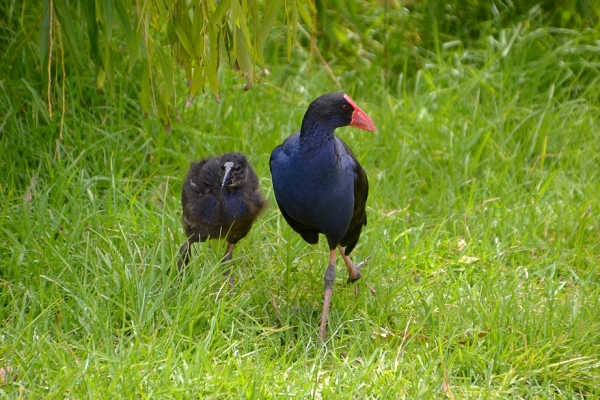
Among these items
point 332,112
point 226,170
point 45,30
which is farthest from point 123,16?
point 332,112

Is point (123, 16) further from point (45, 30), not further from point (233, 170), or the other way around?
point (233, 170)

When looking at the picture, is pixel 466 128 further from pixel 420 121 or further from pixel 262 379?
pixel 262 379

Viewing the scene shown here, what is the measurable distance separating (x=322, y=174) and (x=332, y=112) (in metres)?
0.29

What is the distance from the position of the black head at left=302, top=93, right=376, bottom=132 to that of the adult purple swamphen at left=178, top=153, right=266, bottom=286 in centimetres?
59

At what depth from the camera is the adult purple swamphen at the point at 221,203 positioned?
4.28 m

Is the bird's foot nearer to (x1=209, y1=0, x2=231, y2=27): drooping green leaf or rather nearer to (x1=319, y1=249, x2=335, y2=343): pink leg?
(x1=319, y1=249, x2=335, y2=343): pink leg

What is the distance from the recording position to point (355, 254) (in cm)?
467

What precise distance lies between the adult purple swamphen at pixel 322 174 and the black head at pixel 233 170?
0.33m

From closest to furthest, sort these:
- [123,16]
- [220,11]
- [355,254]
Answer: [220,11] → [123,16] → [355,254]

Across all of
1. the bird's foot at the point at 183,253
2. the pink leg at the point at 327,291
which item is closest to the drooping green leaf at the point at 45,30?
the bird's foot at the point at 183,253

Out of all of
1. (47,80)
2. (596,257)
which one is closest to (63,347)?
(47,80)

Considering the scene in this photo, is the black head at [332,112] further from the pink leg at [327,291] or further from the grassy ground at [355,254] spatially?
the grassy ground at [355,254]

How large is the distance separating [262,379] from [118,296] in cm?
88

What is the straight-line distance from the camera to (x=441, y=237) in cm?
491
